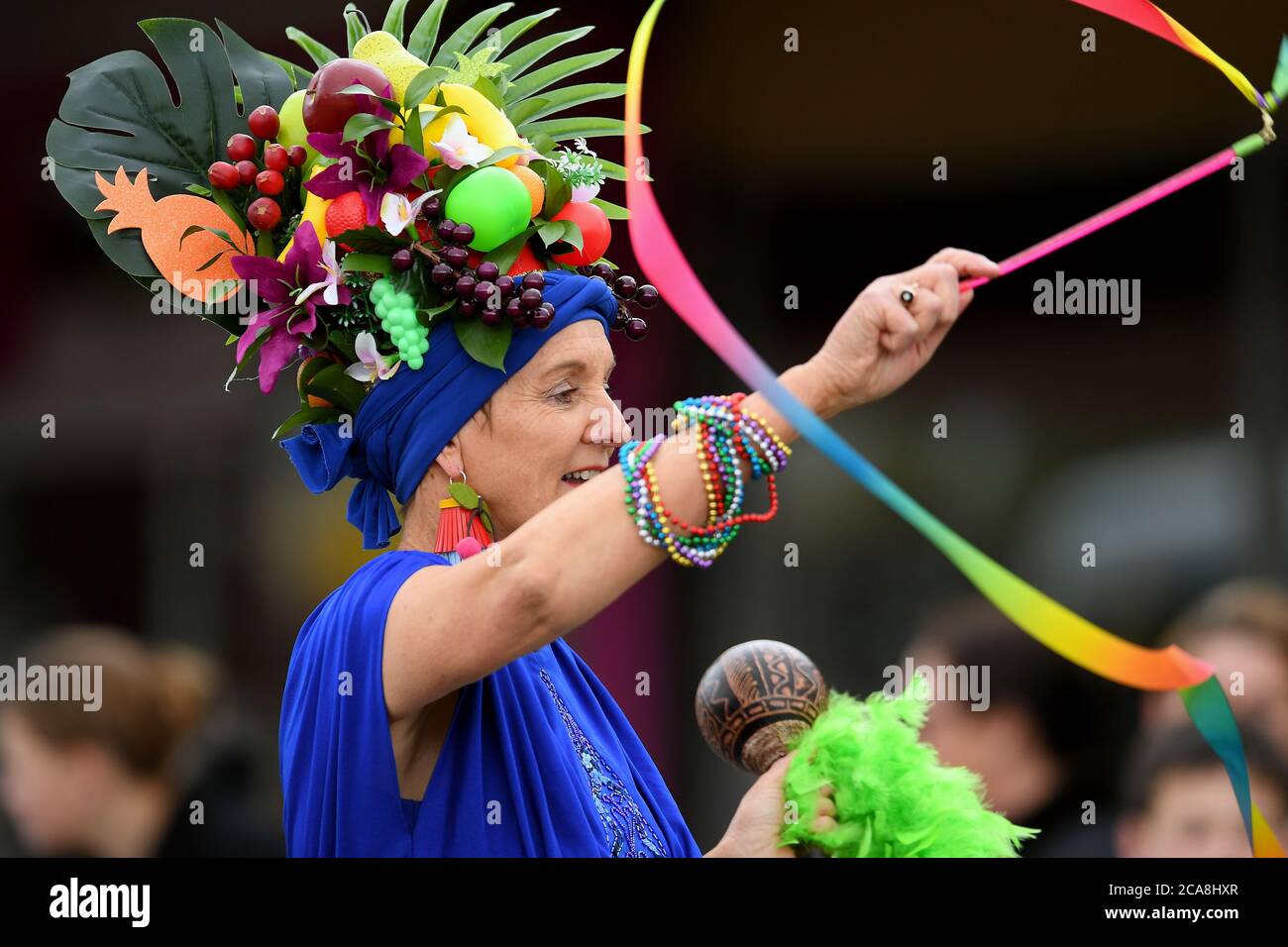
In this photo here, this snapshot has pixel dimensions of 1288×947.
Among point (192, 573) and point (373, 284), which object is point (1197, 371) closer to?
point (192, 573)

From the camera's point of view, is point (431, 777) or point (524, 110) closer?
point (431, 777)

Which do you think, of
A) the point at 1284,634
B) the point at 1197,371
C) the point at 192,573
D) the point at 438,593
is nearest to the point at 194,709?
the point at 192,573

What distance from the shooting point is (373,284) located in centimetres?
264

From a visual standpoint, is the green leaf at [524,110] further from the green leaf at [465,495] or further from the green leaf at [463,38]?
the green leaf at [465,495]

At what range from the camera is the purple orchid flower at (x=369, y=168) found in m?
2.60

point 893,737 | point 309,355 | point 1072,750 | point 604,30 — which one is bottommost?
point 1072,750

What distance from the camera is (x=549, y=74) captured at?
309 centimetres

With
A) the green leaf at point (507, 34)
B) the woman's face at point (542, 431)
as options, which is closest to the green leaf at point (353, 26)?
the green leaf at point (507, 34)

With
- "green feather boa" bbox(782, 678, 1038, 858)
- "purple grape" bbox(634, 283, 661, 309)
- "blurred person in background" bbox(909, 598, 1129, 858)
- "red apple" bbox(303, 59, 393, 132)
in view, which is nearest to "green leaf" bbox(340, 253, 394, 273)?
"red apple" bbox(303, 59, 393, 132)

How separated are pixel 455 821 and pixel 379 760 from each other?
0.55ft

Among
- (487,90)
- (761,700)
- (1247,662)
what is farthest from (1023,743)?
(487,90)

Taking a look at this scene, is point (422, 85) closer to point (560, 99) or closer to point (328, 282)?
point (328, 282)

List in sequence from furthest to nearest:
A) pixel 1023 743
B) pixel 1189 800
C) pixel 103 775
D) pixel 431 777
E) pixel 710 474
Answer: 1. pixel 1023 743
2. pixel 103 775
3. pixel 1189 800
4. pixel 431 777
5. pixel 710 474

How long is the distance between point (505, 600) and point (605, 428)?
1.87 feet
